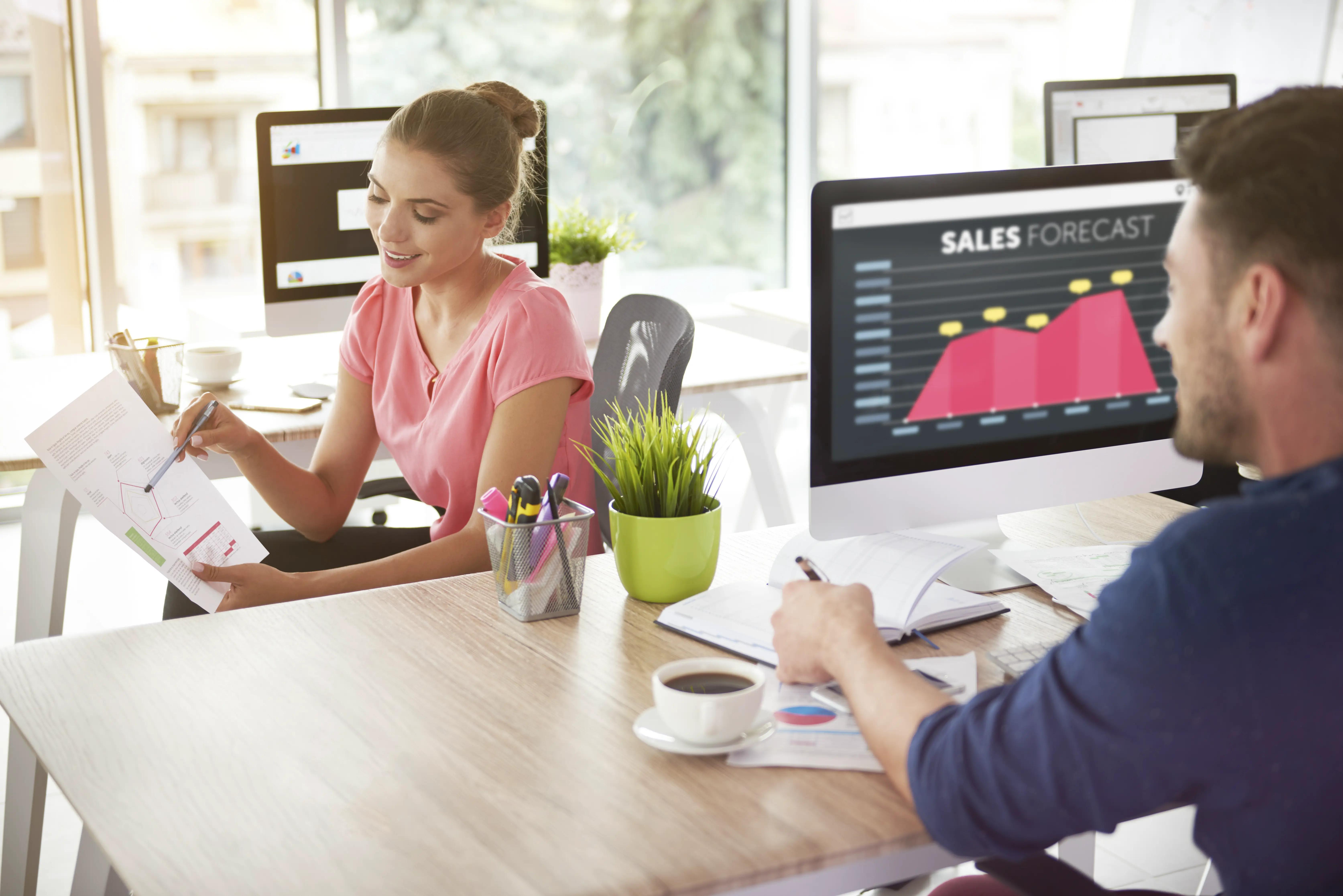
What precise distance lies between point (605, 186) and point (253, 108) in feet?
4.79

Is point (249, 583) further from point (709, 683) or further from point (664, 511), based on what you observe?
point (709, 683)

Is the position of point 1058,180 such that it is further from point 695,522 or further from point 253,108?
point 253,108

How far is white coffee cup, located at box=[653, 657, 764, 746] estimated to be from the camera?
42.1 inches

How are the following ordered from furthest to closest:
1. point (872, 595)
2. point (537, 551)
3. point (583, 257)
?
point (583, 257) → point (537, 551) → point (872, 595)

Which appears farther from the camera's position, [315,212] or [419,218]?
[315,212]

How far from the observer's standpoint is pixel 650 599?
144 cm

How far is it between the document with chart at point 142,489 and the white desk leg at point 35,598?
0.44 meters

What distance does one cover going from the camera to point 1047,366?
151 centimetres

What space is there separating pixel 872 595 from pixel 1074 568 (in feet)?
1.30

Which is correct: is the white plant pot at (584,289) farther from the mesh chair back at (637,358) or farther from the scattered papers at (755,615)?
the scattered papers at (755,615)

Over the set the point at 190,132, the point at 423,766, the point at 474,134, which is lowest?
the point at 423,766

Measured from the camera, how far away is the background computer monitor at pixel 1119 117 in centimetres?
280

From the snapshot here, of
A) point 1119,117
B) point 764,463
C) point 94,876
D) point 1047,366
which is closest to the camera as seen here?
point 1047,366

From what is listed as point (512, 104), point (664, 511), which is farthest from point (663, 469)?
point (512, 104)
